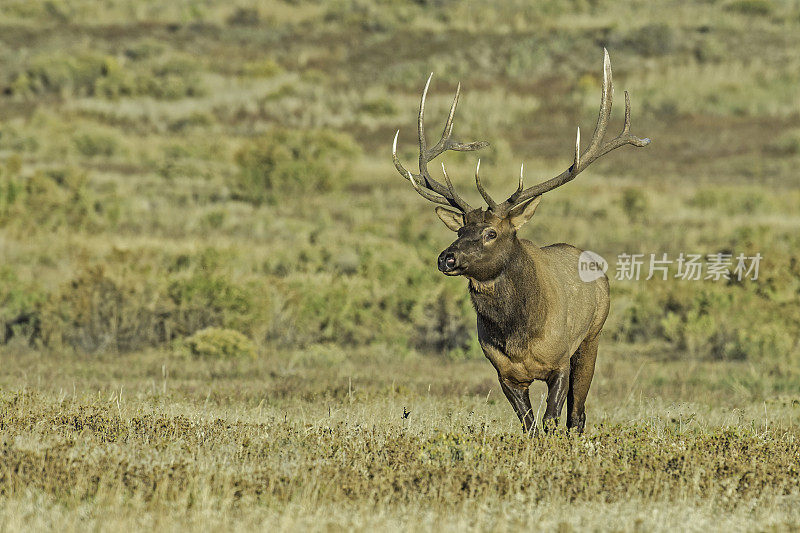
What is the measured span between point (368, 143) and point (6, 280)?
26616 mm

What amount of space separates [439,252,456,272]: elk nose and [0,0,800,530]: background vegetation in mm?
1279

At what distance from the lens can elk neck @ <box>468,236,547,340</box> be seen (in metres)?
8.88

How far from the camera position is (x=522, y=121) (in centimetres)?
4919

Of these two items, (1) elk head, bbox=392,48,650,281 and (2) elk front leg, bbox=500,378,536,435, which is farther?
(2) elk front leg, bbox=500,378,536,435

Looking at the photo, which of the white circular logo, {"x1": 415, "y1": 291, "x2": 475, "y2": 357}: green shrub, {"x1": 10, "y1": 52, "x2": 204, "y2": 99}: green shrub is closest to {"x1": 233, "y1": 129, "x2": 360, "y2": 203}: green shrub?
{"x1": 415, "y1": 291, "x2": 475, "y2": 357}: green shrub

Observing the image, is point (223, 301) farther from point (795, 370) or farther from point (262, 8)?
point (262, 8)

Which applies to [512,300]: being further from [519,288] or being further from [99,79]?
[99,79]

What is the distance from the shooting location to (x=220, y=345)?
602 inches

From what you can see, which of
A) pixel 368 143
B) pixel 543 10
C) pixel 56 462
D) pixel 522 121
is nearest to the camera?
pixel 56 462

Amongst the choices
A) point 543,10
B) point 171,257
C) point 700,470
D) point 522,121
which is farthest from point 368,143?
point 700,470

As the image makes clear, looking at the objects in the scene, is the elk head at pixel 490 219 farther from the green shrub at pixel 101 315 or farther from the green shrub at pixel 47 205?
the green shrub at pixel 47 205

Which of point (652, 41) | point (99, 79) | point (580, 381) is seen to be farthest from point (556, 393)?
point (652, 41)

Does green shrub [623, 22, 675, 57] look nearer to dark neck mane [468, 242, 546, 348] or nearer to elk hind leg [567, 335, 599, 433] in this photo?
elk hind leg [567, 335, 599, 433]

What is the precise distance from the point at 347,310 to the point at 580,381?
7484 millimetres
